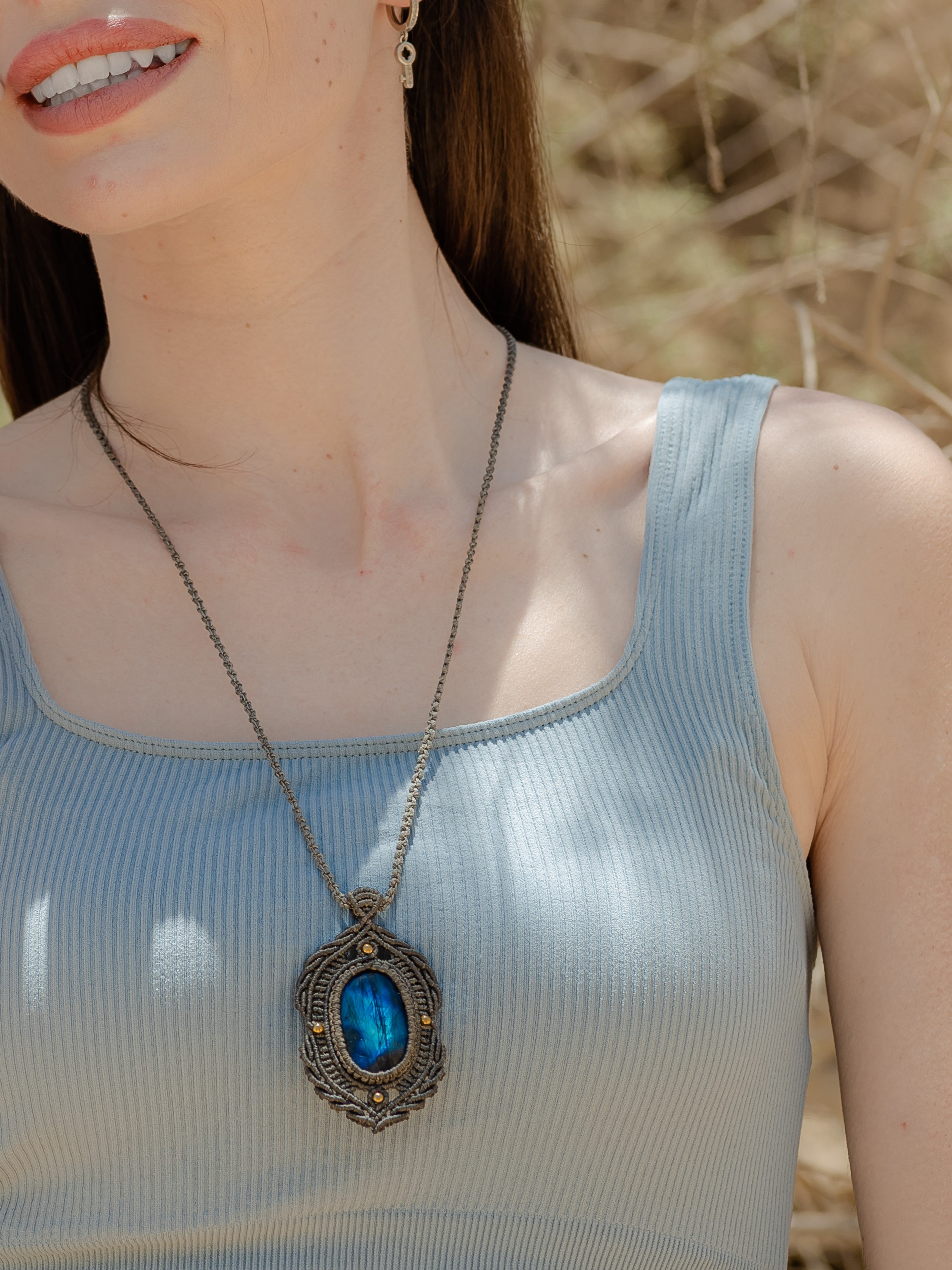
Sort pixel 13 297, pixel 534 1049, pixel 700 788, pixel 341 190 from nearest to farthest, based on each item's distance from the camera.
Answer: pixel 534 1049 < pixel 700 788 < pixel 341 190 < pixel 13 297

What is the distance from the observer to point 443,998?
1.22 m

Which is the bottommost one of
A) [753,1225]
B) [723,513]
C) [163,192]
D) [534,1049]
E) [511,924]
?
[753,1225]

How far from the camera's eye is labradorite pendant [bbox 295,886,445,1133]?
118cm

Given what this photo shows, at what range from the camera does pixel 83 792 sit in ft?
4.26

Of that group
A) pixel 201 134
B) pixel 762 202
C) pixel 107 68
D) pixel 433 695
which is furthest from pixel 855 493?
pixel 762 202

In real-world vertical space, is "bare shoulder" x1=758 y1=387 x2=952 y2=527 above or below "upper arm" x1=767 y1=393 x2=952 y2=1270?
above

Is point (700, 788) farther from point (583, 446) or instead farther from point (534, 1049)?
point (583, 446)

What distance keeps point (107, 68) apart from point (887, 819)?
1.03m

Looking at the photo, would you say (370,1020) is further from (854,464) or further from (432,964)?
(854,464)

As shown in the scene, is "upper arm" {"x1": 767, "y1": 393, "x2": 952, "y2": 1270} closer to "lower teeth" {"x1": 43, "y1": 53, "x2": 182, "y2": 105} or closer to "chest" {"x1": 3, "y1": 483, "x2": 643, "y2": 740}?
"chest" {"x1": 3, "y1": 483, "x2": 643, "y2": 740}

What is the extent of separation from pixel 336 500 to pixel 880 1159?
0.88 m

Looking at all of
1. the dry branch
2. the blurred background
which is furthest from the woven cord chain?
the dry branch

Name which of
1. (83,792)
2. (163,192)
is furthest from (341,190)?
(83,792)

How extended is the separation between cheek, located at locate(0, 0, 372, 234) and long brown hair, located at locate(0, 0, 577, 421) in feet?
1.14
